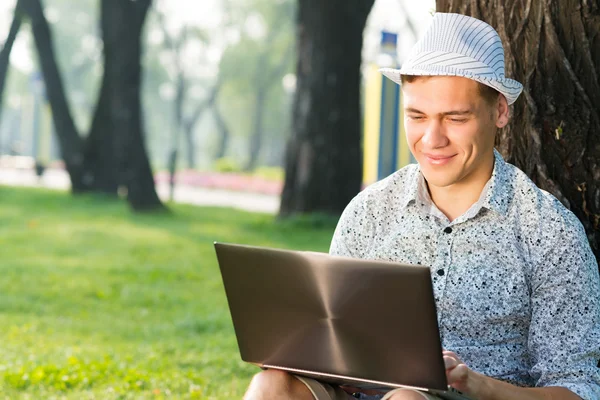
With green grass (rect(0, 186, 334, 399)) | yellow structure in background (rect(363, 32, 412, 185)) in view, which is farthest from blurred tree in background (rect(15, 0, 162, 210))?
yellow structure in background (rect(363, 32, 412, 185))

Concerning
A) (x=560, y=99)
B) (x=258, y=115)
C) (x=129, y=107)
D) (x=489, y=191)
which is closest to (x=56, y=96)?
(x=129, y=107)

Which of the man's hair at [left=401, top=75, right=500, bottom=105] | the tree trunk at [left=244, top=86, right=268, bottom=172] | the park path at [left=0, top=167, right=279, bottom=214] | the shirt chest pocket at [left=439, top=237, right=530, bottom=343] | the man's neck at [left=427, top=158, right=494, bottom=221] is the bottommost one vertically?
the tree trunk at [left=244, top=86, right=268, bottom=172]

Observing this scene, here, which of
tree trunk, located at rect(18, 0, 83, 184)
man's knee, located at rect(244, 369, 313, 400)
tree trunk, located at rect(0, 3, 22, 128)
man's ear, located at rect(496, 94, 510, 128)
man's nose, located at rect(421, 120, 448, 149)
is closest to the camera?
man's knee, located at rect(244, 369, 313, 400)

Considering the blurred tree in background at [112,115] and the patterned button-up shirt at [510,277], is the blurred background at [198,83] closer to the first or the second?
the blurred tree in background at [112,115]

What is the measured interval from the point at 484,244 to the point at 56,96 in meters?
19.1

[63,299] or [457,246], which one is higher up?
[457,246]

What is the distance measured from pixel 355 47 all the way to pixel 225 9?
4567cm

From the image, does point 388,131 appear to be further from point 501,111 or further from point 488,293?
point 488,293

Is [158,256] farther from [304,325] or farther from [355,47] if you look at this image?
[304,325]

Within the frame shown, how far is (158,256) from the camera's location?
12.0m

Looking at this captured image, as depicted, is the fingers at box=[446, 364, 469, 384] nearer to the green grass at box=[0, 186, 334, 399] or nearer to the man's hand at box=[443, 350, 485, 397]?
the man's hand at box=[443, 350, 485, 397]

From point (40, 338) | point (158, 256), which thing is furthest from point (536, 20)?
point (158, 256)

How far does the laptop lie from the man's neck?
24.1 inches

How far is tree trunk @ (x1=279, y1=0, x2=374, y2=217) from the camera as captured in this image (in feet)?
47.2
